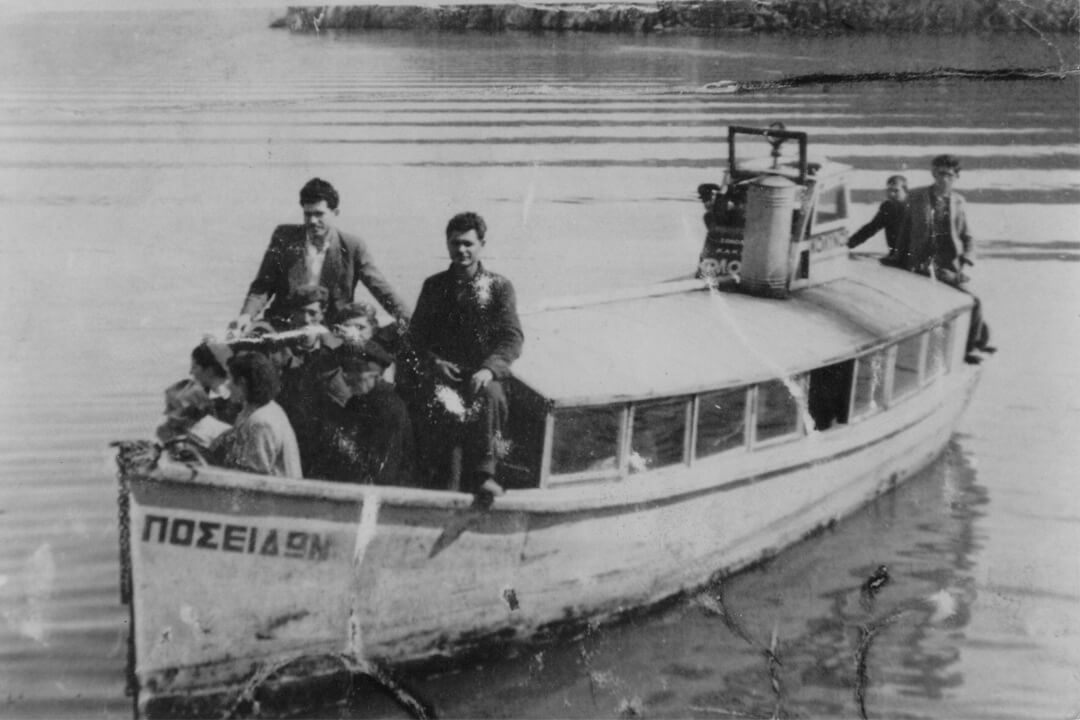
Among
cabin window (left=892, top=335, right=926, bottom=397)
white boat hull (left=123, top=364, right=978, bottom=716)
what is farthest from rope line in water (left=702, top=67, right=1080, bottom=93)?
white boat hull (left=123, top=364, right=978, bottom=716)

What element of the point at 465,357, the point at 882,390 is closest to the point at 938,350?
the point at 882,390

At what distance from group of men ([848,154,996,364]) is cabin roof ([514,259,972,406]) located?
17.2 inches

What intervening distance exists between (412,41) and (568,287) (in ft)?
9.87

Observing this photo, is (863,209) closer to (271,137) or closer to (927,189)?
(927,189)

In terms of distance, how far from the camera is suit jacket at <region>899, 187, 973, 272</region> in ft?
25.1

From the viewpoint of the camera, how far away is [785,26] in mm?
6207

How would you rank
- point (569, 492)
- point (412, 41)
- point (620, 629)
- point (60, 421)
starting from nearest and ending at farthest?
point (569, 492)
point (620, 629)
point (412, 41)
point (60, 421)

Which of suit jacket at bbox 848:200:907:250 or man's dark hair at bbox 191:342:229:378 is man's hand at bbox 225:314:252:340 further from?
suit jacket at bbox 848:200:907:250

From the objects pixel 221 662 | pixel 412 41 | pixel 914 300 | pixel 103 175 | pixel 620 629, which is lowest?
pixel 620 629

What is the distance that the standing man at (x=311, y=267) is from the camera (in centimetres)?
538

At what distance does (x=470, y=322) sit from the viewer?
16.8ft

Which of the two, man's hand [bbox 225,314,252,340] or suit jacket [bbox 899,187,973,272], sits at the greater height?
suit jacket [bbox 899,187,973,272]

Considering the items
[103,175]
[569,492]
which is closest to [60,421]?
[103,175]

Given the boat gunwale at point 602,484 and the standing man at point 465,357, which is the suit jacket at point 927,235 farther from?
the standing man at point 465,357
